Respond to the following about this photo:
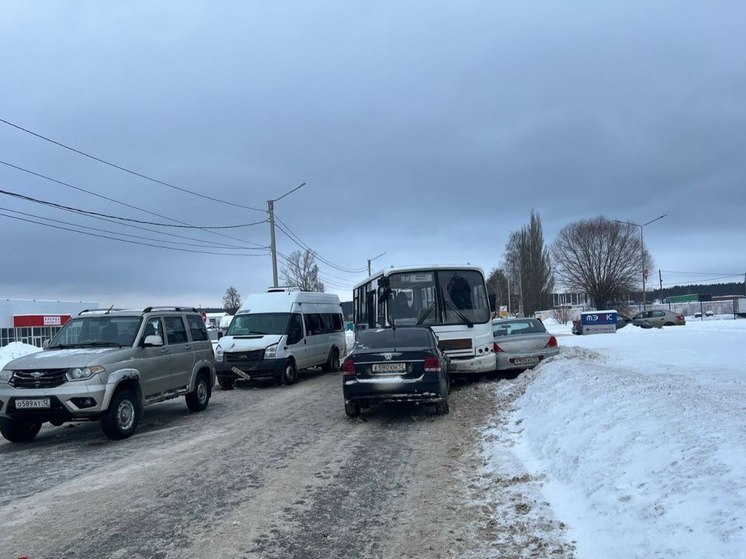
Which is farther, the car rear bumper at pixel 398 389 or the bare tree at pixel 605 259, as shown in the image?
the bare tree at pixel 605 259

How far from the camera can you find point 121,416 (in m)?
9.52

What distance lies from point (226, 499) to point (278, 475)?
973 millimetres

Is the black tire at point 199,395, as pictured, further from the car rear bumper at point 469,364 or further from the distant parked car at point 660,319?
the distant parked car at point 660,319

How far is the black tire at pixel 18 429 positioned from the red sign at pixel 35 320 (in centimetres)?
4954

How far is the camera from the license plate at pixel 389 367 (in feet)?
33.4

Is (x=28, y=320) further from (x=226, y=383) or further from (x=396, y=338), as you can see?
(x=396, y=338)

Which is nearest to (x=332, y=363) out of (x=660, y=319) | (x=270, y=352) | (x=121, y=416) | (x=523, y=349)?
(x=270, y=352)

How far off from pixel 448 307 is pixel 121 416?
764 centimetres

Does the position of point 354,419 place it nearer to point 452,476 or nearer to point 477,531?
point 452,476

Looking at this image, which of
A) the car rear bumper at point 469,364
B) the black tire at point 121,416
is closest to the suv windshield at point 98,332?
the black tire at point 121,416

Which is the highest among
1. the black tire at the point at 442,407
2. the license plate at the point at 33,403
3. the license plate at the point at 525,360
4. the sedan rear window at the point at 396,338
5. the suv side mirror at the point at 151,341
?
the suv side mirror at the point at 151,341

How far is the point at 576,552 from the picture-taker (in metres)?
4.44

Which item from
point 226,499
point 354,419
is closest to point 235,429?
point 354,419

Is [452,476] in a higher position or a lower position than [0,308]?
lower
